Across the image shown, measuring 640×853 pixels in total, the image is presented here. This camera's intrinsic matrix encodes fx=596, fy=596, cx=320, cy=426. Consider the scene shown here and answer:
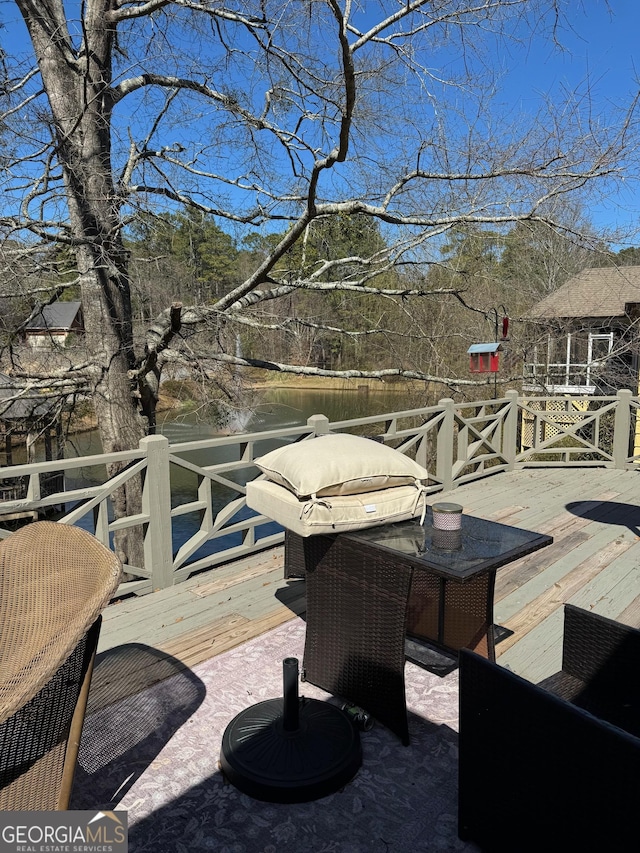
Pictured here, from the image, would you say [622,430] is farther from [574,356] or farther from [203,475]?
[574,356]

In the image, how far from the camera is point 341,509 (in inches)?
95.0

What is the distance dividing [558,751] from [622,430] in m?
6.66

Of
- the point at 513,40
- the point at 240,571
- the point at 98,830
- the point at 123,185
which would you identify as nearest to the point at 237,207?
the point at 123,185

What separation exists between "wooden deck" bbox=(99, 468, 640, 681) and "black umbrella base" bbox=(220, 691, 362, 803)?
0.69m

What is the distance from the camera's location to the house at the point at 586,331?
12914 millimetres

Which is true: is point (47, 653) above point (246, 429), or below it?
above

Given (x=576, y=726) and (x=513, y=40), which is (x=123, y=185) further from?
(x=576, y=726)

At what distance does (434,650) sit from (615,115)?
14.2 feet

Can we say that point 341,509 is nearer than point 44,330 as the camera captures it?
Yes

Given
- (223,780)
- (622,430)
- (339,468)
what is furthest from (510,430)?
(223,780)

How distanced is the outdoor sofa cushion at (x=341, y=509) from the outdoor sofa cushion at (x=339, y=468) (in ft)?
→ 0.11

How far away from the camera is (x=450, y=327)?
1162 cm

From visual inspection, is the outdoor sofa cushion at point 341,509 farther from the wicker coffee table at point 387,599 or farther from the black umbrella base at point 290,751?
the black umbrella base at point 290,751

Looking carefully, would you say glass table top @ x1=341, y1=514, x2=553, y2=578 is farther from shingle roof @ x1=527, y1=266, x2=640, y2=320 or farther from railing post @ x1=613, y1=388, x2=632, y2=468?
shingle roof @ x1=527, y1=266, x2=640, y2=320
